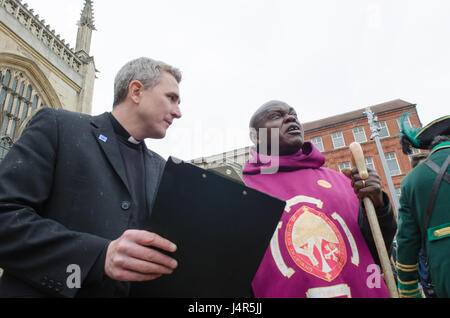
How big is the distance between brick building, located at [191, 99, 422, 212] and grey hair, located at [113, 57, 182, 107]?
2552 centimetres

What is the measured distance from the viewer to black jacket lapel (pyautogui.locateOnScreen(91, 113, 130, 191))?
4.91ft

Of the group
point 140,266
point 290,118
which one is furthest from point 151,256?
point 290,118

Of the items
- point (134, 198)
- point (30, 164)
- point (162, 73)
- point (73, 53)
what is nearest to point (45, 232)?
point (30, 164)

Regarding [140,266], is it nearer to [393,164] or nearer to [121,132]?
[121,132]

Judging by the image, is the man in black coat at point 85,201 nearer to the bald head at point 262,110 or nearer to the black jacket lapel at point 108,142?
the black jacket lapel at point 108,142

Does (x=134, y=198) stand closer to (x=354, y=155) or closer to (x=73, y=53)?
(x=354, y=155)

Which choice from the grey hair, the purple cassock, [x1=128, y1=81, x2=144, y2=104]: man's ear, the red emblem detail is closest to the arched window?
the grey hair

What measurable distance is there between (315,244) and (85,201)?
4.54 feet

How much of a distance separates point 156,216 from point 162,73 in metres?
1.52

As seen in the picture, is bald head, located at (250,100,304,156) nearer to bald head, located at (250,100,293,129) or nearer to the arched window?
bald head, located at (250,100,293,129)

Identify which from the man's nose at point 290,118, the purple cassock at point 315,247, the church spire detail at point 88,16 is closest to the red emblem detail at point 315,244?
the purple cassock at point 315,247

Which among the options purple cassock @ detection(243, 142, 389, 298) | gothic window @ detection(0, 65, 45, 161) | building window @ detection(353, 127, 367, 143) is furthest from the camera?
building window @ detection(353, 127, 367, 143)

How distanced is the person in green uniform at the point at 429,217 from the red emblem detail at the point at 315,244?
97 centimetres

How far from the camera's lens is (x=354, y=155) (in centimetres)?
167
